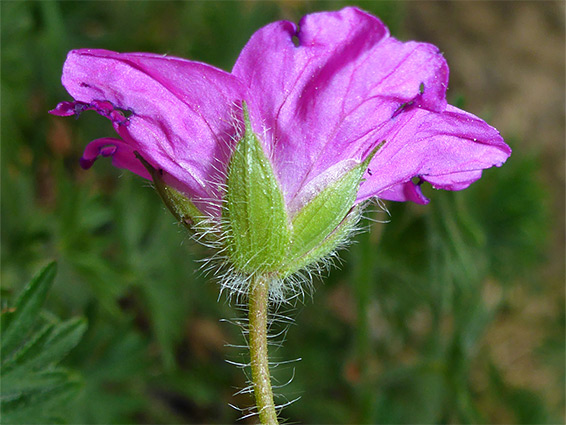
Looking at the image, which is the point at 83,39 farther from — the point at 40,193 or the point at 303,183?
the point at 303,183

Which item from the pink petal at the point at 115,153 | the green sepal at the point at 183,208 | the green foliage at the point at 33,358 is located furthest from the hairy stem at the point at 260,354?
the green foliage at the point at 33,358

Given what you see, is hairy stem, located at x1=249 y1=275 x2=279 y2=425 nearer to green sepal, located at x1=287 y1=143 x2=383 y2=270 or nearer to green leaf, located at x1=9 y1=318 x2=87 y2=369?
green sepal, located at x1=287 y1=143 x2=383 y2=270

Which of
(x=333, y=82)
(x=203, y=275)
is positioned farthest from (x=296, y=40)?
(x=203, y=275)

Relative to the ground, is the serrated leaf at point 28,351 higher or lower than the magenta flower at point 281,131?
lower

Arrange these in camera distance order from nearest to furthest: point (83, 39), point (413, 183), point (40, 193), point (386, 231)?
point (413, 183)
point (386, 231)
point (83, 39)
point (40, 193)

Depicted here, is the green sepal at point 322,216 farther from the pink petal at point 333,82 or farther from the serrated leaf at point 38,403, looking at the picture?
the serrated leaf at point 38,403

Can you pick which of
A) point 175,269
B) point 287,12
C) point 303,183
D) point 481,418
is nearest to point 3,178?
point 175,269

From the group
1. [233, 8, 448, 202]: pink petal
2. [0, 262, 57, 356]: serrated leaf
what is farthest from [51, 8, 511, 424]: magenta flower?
[0, 262, 57, 356]: serrated leaf
